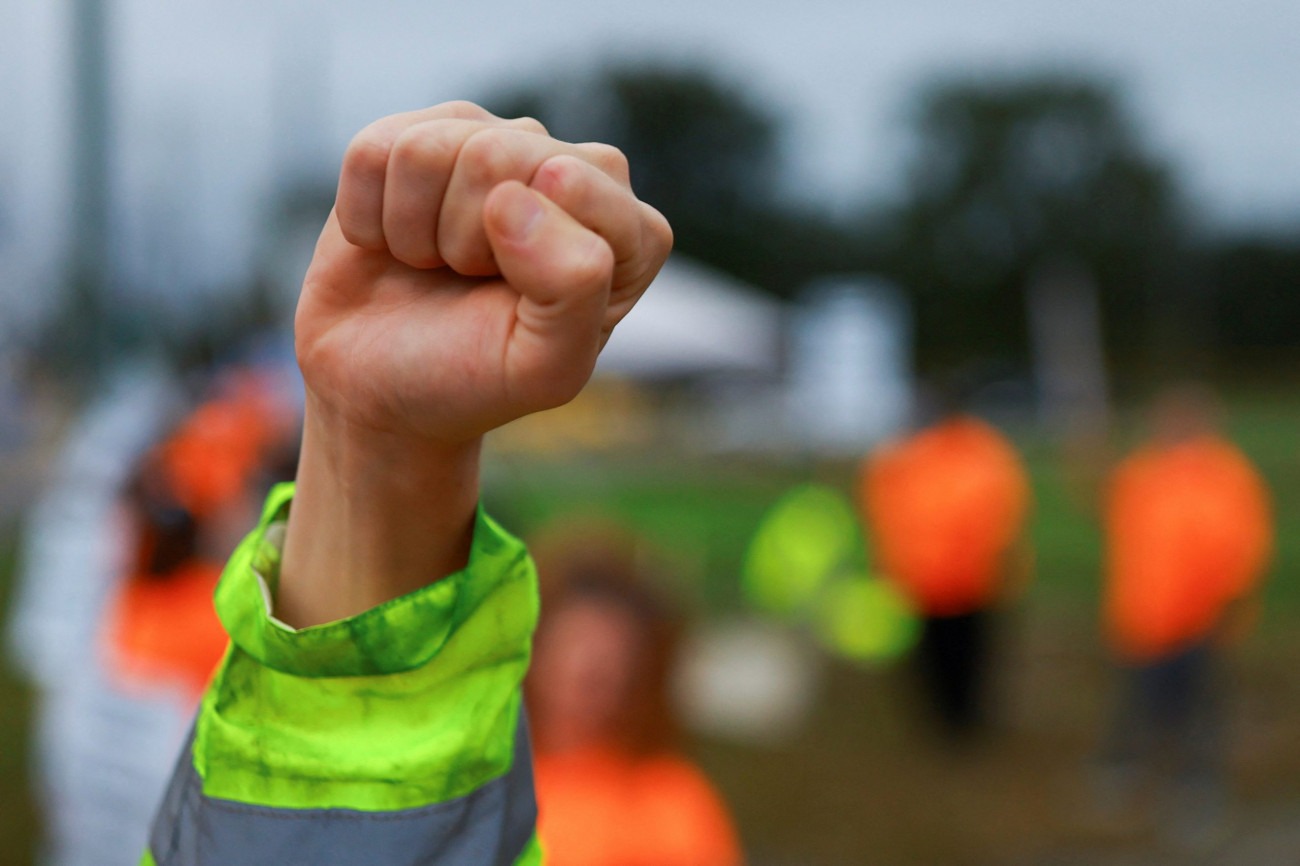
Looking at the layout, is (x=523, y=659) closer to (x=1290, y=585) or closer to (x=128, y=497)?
(x=128, y=497)

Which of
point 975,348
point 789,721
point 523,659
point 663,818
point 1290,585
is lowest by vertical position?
point 975,348

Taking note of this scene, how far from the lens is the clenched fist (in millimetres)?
679

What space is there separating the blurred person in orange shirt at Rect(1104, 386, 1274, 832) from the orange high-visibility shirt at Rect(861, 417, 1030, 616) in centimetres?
58

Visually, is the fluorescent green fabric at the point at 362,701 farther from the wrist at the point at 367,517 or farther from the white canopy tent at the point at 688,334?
the white canopy tent at the point at 688,334

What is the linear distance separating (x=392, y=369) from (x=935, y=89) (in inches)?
2169

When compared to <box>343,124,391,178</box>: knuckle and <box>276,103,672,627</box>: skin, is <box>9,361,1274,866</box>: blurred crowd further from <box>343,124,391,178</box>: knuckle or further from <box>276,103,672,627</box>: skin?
<box>343,124,391,178</box>: knuckle

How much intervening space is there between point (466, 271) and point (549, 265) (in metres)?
0.09

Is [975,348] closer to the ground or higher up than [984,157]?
closer to the ground

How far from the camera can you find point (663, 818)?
1979mm

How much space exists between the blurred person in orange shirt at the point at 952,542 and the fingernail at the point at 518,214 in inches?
195

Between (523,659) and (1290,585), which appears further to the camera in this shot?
(1290,585)

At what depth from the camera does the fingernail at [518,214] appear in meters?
0.67

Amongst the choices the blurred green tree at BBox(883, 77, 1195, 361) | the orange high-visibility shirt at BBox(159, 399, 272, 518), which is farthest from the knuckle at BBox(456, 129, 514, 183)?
the blurred green tree at BBox(883, 77, 1195, 361)

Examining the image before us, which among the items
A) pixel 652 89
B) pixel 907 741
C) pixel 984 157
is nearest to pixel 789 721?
pixel 907 741
